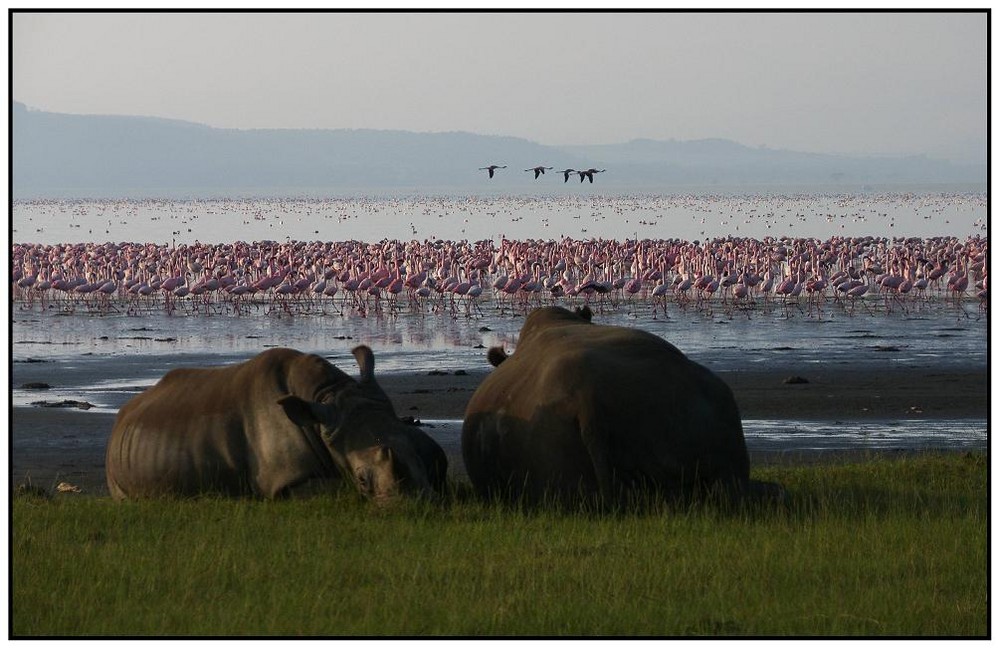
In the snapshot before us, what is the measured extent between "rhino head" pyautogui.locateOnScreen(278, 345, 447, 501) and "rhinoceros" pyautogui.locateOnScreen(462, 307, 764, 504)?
68cm

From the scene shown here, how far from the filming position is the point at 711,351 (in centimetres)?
2514

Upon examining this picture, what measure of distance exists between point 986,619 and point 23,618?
184 inches

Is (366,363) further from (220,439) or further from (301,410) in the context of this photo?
(220,439)

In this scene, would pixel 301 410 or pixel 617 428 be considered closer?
pixel 617 428

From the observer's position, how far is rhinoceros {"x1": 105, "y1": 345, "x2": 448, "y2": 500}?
10414mm

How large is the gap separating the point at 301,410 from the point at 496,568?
234 cm

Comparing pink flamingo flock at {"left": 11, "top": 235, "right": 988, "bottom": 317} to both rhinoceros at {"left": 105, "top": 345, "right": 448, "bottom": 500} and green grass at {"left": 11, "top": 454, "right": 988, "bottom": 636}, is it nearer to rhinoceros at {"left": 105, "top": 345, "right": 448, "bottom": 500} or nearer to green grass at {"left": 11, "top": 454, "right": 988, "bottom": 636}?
rhinoceros at {"left": 105, "top": 345, "right": 448, "bottom": 500}

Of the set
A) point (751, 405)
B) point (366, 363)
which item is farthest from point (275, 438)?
point (751, 405)

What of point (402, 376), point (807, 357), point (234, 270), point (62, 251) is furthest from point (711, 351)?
point (62, 251)

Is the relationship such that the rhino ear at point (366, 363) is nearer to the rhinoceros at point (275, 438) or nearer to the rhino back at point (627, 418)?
the rhinoceros at point (275, 438)

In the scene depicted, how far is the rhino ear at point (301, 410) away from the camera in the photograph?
10.3 m

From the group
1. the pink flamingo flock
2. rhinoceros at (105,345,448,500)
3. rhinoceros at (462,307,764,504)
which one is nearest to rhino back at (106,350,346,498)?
rhinoceros at (105,345,448,500)

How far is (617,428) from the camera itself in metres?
10.1

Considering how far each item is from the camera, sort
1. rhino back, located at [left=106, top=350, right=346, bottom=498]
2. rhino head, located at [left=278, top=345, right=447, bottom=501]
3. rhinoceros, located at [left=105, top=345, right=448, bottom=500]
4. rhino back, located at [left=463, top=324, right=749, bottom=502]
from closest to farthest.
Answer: rhino back, located at [left=463, top=324, right=749, bottom=502] < rhino head, located at [left=278, top=345, right=447, bottom=501] < rhinoceros, located at [left=105, top=345, right=448, bottom=500] < rhino back, located at [left=106, top=350, right=346, bottom=498]
